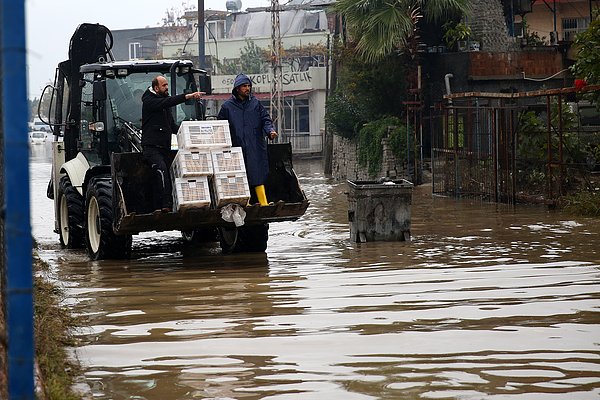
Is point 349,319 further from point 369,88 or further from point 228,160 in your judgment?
point 369,88

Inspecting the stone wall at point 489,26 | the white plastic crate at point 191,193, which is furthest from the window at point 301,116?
the white plastic crate at point 191,193

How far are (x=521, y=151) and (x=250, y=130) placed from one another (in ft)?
30.8

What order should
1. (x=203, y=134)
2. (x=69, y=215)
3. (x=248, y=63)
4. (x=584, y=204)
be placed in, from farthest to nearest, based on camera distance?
1. (x=248, y=63)
2. (x=584, y=204)
3. (x=69, y=215)
4. (x=203, y=134)

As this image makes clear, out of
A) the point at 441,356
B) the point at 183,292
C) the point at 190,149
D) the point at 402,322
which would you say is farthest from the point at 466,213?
the point at 441,356

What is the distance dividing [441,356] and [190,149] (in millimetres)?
5782

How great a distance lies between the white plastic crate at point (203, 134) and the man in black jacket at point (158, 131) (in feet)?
1.67

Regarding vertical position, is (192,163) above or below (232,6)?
below

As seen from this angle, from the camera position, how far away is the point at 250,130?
44.1 feet

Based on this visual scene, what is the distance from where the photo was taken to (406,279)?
36.2 feet

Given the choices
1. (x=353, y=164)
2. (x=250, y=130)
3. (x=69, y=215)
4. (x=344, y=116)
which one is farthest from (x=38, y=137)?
(x=250, y=130)

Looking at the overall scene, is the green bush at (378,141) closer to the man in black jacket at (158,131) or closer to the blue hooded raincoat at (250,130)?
the blue hooded raincoat at (250,130)

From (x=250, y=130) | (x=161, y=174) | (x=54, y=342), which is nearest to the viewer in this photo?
(x=54, y=342)

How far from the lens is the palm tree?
99.7 feet

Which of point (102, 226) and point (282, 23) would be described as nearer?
point (102, 226)
